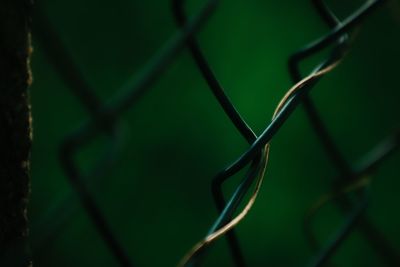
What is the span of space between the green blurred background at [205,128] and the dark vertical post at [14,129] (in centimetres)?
83

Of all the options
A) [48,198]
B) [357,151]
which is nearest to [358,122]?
[357,151]

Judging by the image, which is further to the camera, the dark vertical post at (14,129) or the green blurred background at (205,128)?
the green blurred background at (205,128)

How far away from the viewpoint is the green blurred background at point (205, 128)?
1184mm

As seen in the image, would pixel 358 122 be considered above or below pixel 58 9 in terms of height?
below

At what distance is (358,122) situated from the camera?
1.31m

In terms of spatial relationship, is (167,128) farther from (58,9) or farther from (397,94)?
(397,94)

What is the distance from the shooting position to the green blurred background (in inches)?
46.6

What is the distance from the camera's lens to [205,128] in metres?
1.26

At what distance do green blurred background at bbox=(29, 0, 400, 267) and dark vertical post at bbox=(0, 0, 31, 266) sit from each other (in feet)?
2.72

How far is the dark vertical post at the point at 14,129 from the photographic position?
30cm

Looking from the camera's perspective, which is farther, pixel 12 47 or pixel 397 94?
pixel 397 94

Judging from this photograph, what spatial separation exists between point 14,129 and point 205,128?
0.96 m

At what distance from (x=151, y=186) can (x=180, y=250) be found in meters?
0.14

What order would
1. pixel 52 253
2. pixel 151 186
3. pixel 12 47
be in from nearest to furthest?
pixel 12 47 → pixel 52 253 → pixel 151 186
